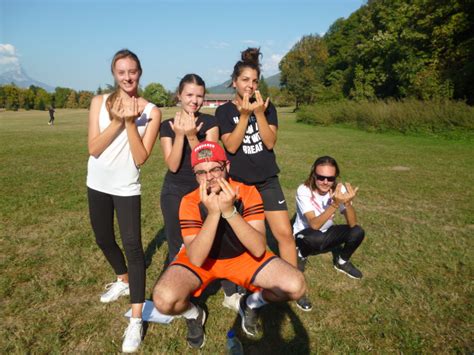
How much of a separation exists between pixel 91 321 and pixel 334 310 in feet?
9.08

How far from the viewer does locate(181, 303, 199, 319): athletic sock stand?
3.03m

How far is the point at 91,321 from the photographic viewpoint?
Result: 11.4 feet

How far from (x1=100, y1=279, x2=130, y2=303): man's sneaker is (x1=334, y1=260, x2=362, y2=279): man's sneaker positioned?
296 cm

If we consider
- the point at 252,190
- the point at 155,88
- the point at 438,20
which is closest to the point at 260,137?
the point at 252,190

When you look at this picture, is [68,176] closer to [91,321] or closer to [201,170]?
[91,321]

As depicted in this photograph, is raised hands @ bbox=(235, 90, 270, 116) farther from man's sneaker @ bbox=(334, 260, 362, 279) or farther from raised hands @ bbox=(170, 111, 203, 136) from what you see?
man's sneaker @ bbox=(334, 260, 362, 279)

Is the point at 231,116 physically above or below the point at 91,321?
above

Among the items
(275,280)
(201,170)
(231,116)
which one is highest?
(231,116)

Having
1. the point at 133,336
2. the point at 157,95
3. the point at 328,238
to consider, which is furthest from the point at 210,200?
the point at 157,95

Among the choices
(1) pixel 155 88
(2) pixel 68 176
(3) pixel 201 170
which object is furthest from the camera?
(1) pixel 155 88

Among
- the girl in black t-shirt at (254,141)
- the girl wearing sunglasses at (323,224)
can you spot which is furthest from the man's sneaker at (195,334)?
the girl wearing sunglasses at (323,224)

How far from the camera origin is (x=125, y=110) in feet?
9.16

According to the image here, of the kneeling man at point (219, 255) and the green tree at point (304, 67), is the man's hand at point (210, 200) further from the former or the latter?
the green tree at point (304, 67)

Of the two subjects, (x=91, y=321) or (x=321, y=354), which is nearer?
(x=321, y=354)
